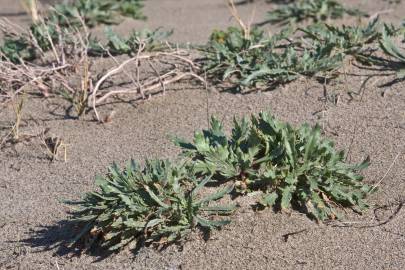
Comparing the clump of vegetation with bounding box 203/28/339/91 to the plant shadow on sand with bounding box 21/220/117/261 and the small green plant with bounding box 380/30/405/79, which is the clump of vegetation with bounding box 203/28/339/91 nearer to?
the small green plant with bounding box 380/30/405/79

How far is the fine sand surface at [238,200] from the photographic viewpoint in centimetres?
312

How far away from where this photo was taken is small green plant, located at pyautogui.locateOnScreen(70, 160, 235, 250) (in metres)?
3.13

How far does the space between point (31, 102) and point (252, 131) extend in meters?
1.87

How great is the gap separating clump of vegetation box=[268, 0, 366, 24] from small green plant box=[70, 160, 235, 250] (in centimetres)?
291

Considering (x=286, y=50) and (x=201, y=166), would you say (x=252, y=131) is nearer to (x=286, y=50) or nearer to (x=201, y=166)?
(x=201, y=166)

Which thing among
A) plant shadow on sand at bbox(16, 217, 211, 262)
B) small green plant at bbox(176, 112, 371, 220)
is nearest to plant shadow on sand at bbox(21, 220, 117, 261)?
plant shadow on sand at bbox(16, 217, 211, 262)

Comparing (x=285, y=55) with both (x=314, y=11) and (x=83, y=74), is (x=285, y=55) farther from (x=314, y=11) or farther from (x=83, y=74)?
(x=314, y=11)

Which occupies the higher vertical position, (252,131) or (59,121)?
(252,131)

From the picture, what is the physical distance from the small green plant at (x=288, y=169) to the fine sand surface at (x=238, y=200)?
79mm

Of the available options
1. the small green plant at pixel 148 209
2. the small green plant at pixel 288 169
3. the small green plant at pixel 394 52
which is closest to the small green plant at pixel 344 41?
the small green plant at pixel 394 52

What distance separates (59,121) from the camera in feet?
15.0

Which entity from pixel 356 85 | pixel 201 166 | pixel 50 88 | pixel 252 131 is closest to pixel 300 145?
pixel 252 131

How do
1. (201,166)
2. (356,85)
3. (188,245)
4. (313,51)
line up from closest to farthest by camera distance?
(188,245) < (201,166) < (356,85) < (313,51)

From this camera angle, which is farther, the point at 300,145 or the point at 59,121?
the point at 59,121
